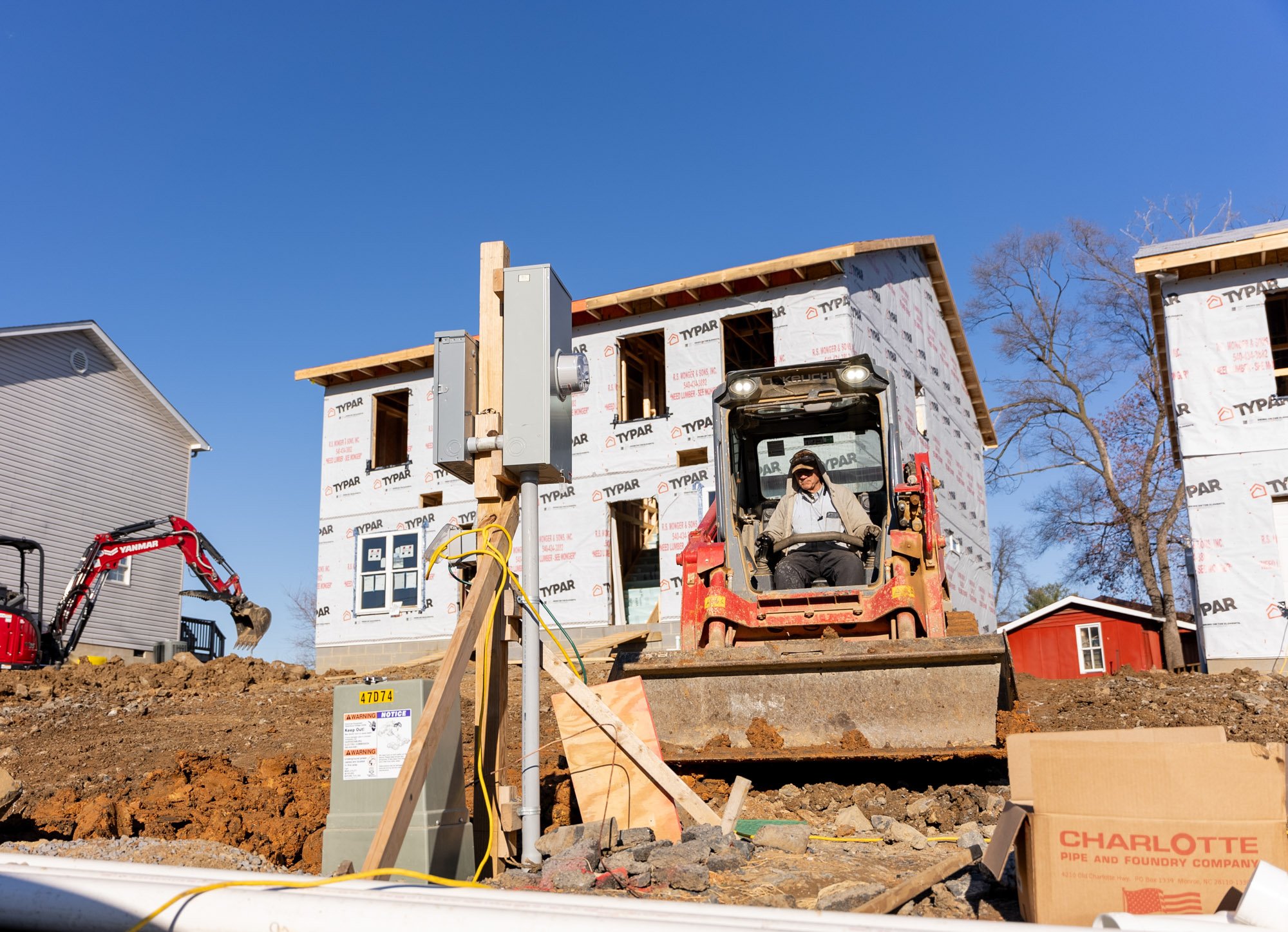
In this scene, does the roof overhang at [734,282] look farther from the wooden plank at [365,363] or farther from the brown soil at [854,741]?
the brown soil at [854,741]

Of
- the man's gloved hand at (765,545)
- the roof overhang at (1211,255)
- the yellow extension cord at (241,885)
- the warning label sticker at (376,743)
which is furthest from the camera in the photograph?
the roof overhang at (1211,255)

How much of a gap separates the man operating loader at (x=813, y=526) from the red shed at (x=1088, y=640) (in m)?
15.9

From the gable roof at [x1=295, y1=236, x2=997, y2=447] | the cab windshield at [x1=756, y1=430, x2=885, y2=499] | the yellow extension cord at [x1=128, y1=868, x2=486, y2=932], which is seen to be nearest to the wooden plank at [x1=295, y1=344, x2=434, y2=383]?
the gable roof at [x1=295, y1=236, x2=997, y2=447]

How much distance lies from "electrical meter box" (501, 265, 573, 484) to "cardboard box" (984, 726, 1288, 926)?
255 cm

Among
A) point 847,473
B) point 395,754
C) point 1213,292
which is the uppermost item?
point 1213,292

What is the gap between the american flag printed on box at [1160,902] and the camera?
9.80 feet

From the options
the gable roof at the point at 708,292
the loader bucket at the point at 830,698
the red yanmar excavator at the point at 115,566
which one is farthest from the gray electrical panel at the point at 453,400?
the red yanmar excavator at the point at 115,566

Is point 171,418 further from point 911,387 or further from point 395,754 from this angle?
point 395,754

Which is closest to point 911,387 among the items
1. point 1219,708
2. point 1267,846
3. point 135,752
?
point 1219,708

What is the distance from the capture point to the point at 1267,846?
9.63 feet

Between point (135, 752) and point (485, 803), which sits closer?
point (485, 803)

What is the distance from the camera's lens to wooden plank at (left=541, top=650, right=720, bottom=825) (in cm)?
518

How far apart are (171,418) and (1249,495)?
76.0 ft

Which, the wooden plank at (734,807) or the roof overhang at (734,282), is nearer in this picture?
the wooden plank at (734,807)
